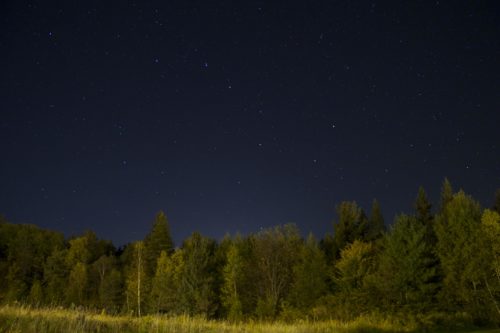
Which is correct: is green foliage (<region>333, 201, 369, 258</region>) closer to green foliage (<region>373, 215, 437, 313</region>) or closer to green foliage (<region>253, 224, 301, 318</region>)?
green foliage (<region>253, 224, 301, 318</region>)

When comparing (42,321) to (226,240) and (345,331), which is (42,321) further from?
(226,240)

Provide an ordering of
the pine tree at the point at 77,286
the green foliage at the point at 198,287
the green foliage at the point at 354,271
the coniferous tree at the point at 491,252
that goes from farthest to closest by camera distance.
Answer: the pine tree at the point at 77,286, the green foliage at the point at 198,287, the green foliage at the point at 354,271, the coniferous tree at the point at 491,252

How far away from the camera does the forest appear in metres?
31.7

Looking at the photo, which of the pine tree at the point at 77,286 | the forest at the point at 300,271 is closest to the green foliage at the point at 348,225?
the forest at the point at 300,271

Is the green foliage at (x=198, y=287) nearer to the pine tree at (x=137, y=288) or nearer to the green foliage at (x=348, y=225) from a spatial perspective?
→ the pine tree at (x=137, y=288)

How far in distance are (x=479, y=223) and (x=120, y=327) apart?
30.0m

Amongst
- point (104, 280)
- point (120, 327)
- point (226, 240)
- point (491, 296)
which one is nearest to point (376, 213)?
point (226, 240)

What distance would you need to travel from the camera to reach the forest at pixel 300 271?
104 ft

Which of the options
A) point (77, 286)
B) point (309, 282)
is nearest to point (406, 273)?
point (309, 282)

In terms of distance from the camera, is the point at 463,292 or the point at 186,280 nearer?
the point at 463,292

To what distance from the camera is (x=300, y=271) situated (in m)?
43.0

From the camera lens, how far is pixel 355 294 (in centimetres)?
3531

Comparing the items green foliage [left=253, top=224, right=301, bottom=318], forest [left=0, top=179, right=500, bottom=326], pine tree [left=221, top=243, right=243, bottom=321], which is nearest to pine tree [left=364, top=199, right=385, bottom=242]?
forest [left=0, top=179, right=500, bottom=326]

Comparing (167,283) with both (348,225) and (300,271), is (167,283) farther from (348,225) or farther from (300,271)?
(348,225)
